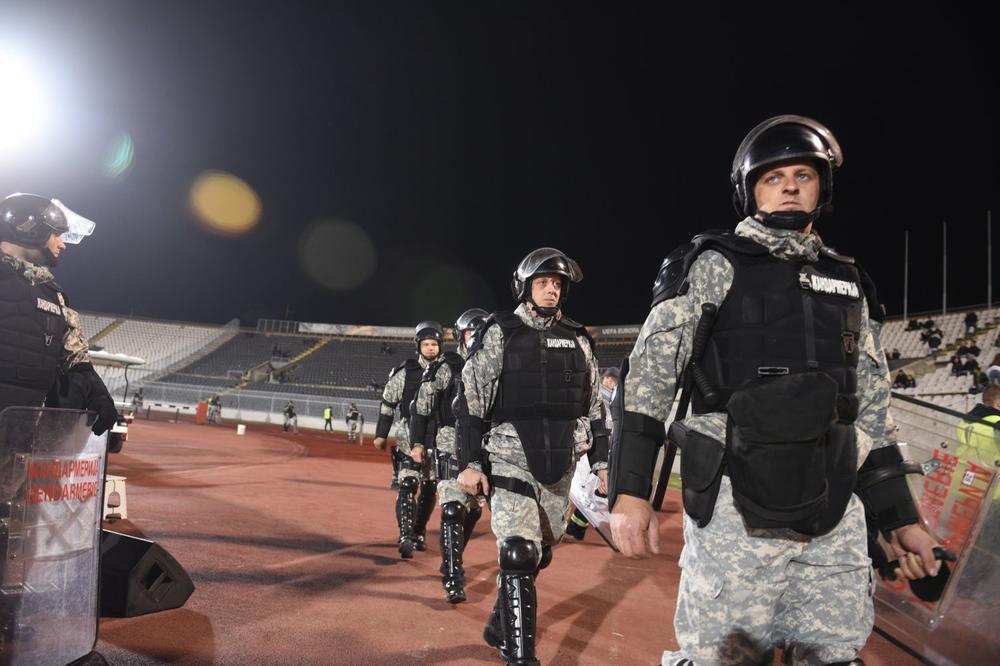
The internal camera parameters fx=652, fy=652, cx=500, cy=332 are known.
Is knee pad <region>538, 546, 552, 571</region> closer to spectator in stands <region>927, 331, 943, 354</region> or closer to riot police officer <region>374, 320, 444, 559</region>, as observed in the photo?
riot police officer <region>374, 320, 444, 559</region>

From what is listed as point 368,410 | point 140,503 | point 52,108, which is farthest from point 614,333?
point 140,503

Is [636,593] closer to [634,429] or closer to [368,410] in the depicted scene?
[634,429]

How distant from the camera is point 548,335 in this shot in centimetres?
426

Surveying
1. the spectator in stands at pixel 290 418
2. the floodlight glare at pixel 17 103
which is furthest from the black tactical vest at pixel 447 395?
the spectator in stands at pixel 290 418

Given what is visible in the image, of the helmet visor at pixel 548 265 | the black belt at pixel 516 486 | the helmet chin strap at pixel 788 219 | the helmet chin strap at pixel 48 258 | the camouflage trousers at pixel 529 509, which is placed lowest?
the camouflage trousers at pixel 529 509

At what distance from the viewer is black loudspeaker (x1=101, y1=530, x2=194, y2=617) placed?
3.86 metres

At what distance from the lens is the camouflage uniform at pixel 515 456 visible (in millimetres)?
3805

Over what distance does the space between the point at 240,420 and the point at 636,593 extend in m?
33.0

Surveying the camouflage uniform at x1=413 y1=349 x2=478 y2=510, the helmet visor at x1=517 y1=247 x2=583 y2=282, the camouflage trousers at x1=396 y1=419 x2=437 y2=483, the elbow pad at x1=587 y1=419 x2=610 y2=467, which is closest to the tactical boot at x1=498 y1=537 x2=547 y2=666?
the elbow pad at x1=587 y1=419 x2=610 y2=467

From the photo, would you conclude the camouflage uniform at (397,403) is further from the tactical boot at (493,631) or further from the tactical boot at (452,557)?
the tactical boot at (493,631)

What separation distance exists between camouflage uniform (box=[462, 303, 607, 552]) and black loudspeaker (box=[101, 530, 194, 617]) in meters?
2.05

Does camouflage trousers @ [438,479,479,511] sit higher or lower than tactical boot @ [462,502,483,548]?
higher

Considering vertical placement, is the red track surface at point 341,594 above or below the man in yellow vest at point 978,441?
below

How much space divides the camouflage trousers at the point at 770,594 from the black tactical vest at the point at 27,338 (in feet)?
12.9
